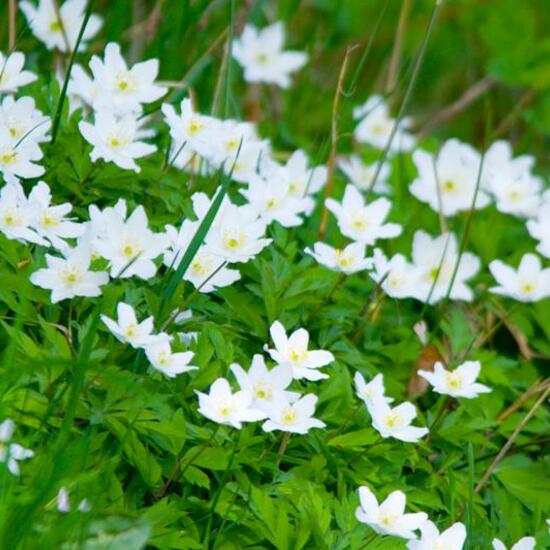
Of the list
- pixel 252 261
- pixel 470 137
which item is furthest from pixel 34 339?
pixel 470 137

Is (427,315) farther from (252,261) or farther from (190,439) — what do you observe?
(190,439)

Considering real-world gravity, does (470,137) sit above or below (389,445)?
below

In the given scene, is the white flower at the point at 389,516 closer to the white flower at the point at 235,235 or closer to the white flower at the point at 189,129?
the white flower at the point at 235,235

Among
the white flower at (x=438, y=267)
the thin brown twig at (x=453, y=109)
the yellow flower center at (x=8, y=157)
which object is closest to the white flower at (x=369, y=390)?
the white flower at (x=438, y=267)

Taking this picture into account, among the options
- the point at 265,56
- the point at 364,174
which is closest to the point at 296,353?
the point at 364,174

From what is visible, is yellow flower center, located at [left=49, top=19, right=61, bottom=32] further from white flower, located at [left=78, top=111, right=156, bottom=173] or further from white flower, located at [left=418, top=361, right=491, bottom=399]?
white flower, located at [left=418, top=361, right=491, bottom=399]
